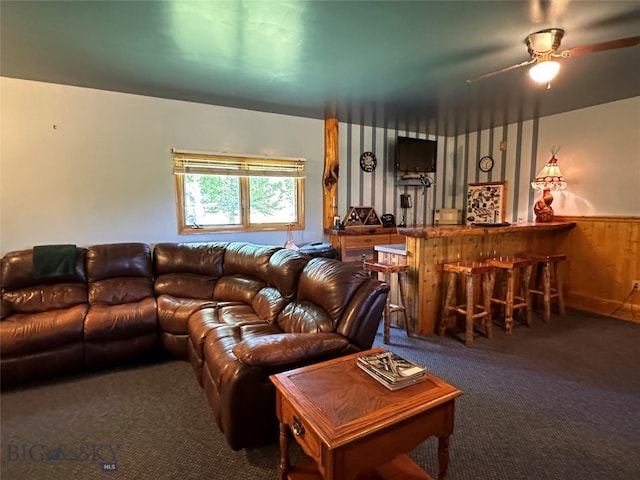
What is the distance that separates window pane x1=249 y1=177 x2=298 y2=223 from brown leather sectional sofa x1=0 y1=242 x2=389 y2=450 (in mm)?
992

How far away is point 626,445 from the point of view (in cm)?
186

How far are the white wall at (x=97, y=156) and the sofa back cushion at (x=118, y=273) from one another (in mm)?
470

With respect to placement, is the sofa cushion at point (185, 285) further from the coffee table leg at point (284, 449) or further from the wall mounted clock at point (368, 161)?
the wall mounted clock at point (368, 161)

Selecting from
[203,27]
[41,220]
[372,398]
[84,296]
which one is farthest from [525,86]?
[41,220]

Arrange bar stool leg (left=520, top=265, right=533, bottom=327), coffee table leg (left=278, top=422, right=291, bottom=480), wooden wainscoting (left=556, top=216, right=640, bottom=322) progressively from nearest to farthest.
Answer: coffee table leg (left=278, top=422, right=291, bottom=480) → bar stool leg (left=520, top=265, right=533, bottom=327) → wooden wainscoting (left=556, top=216, right=640, bottom=322)

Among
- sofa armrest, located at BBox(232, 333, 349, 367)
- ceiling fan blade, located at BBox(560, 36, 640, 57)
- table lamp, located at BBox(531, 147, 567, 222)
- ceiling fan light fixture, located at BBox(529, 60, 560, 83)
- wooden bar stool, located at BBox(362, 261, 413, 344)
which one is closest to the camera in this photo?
sofa armrest, located at BBox(232, 333, 349, 367)

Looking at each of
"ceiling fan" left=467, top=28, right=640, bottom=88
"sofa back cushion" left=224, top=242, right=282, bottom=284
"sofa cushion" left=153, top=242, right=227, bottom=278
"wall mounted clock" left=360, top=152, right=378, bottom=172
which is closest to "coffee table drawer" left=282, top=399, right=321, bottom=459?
"sofa back cushion" left=224, top=242, right=282, bottom=284

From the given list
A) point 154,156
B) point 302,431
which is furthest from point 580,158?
point 154,156

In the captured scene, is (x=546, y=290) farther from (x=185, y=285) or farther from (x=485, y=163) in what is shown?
(x=185, y=285)

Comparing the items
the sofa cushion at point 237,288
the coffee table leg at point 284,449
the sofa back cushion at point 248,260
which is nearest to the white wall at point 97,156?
the sofa back cushion at point 248,260

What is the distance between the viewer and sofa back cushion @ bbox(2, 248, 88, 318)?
9.28 feet

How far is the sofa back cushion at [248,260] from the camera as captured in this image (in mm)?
3133

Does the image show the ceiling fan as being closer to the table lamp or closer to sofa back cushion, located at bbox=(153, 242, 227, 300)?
the table lamp

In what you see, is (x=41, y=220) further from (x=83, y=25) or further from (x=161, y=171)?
(x=83, y=25)
